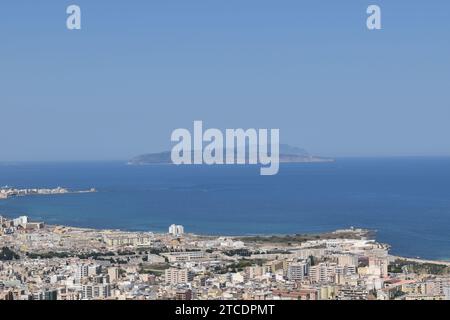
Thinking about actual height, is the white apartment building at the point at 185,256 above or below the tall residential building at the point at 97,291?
below

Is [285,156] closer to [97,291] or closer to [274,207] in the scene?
[274,207]

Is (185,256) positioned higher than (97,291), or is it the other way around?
(97,291)

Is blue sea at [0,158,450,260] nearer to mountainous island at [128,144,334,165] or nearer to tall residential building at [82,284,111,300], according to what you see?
mountainous island at [128,144,334,165]

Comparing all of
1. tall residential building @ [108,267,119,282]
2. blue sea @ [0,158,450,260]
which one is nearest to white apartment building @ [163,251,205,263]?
tall residential building @ [108,267,119,282]

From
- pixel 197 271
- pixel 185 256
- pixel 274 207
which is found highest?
pixel 197 271

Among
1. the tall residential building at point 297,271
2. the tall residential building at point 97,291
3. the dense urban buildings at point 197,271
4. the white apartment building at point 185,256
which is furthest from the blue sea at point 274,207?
the tall residential building at point 97,291

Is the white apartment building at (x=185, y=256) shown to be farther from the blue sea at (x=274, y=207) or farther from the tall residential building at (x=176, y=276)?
the blue sea at (x=274, y=207)

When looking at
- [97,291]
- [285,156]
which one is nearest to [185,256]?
[97,291]
